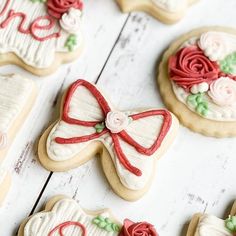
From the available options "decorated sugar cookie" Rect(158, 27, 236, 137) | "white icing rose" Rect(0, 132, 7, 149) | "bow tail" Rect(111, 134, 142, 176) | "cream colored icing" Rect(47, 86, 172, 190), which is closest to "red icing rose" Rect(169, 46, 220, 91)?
"decorated sugar cookie" Rect(158, 27, 236, 137)

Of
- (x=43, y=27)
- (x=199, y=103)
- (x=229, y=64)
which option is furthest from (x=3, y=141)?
(x=229, y=64)

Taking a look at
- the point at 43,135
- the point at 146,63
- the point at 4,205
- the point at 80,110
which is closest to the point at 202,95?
the point at 146,63

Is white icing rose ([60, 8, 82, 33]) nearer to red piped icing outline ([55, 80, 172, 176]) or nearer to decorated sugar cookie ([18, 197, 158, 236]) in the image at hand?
red piped icing outline ([55, 80, 172, 176])

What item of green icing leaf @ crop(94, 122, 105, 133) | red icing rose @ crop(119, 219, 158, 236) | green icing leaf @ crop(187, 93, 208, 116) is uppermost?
green icing leaf @ crop(187, 93, 208, 116)

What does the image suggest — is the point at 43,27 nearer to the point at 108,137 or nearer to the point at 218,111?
the point at 108,137

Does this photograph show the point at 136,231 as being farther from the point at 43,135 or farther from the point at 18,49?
the point at 18,49

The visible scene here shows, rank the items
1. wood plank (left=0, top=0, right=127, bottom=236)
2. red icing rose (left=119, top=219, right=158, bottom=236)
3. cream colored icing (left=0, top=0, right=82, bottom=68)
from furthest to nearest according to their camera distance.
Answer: cream colored icing (left=0, top=0, right=82, bottom=68) → wood plank (left=0, top=0, right=127, bottom=236) → red icing rose (left=119, top=219, right=158, bottom=236)

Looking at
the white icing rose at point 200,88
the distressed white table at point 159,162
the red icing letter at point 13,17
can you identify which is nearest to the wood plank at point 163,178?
the distressed white table at point 159,162
